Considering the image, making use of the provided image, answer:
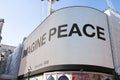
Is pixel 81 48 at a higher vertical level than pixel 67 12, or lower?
lower

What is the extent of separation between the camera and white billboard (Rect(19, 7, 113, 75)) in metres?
22.4

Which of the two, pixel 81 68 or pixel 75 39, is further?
pixel 75 39

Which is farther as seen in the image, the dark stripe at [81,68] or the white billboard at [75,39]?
the white billboard at [75,39]

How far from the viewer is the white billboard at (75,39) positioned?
22.4 meters

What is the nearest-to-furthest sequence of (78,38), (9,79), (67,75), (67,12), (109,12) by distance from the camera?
(67,75) → (78,38) → (67,12) → (109,12) → (9,79)

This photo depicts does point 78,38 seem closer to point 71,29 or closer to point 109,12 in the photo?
point 71,29

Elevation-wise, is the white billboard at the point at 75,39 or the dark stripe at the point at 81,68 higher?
the white billboard at the point at 75,39

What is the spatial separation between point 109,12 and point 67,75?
1165 centimetres

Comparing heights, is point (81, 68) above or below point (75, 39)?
below

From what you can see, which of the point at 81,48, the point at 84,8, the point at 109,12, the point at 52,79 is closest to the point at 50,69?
the point at 52,79

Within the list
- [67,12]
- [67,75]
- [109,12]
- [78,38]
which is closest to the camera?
[67,75]

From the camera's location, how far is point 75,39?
2292 cm

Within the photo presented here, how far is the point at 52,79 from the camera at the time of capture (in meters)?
22.1

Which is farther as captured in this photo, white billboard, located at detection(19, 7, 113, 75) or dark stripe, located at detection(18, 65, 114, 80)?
white billboard, located at detection(19, 7, 113, 75)
